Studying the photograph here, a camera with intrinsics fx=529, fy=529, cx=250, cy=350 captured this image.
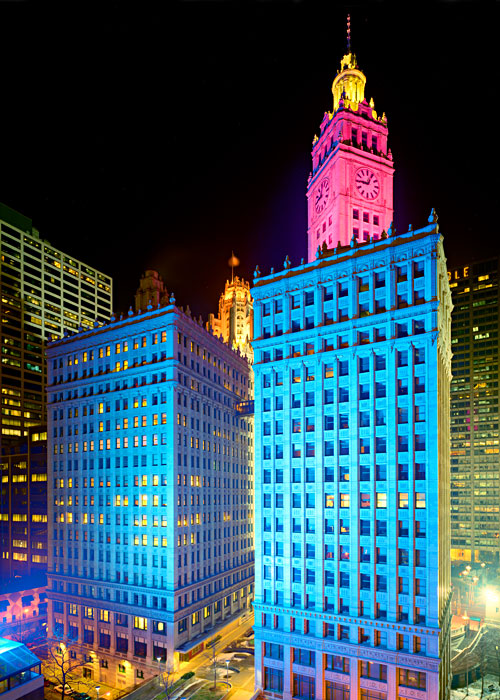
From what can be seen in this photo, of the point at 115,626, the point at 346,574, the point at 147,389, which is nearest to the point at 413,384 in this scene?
the point at 346,574

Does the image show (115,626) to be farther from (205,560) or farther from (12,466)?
(12,466)

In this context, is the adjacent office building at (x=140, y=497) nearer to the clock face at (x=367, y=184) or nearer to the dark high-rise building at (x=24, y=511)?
the dark high-rise building at (x=24, y=511)

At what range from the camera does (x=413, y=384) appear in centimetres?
6756

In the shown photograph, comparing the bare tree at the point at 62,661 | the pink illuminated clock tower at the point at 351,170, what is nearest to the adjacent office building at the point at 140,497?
the bare tree at the point at 62,661

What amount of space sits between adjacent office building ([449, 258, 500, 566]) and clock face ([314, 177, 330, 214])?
119890 mm

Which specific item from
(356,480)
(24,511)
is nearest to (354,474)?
(356,480)

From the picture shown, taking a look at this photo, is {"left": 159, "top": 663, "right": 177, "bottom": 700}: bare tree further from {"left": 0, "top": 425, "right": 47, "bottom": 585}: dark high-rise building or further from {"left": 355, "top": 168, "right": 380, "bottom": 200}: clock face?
{"left": 355, "top": 168, "right": 380, "bottom": 200}: clock face

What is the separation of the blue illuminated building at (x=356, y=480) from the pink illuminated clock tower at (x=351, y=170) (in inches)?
821

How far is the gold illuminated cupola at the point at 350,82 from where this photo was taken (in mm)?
103750

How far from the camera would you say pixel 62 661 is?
90250 mm

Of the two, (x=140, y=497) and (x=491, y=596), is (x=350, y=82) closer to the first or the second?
(x=140, y=497)

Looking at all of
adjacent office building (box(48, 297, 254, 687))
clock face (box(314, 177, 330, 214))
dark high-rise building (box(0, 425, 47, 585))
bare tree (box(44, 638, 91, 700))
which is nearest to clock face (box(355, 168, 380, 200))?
clock face (box(314, 177, 330, 214))

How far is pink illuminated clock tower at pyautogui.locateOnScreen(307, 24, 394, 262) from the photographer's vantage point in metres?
95.8

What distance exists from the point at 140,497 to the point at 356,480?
43361 millimetres
